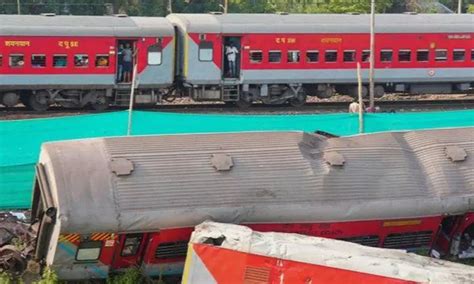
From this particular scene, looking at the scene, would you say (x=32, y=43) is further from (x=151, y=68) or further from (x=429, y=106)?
(x=429, y=106)

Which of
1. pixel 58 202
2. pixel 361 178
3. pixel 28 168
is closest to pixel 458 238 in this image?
pixel 361 178

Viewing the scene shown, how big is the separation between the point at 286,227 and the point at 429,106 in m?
17.3

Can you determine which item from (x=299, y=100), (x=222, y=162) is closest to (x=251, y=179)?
(x=222, y=162)

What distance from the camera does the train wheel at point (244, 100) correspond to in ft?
83.4

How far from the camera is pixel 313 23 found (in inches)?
998

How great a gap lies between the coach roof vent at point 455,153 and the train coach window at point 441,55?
16660 millimetres

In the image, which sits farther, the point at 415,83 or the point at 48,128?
the point at 415,83

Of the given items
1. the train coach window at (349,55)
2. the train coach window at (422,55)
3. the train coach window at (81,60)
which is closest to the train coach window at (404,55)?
the train coach window at (422,55)

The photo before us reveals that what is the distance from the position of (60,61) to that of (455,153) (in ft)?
51.8

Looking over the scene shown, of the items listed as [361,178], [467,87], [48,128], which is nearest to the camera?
[361,178]

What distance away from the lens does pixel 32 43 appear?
23.3 m

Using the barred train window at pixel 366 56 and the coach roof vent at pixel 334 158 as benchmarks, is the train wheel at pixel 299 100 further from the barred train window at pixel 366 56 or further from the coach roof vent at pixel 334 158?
the coach roof vent at pixel 334 158

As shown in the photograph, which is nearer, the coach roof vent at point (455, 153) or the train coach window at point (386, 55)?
the coach roof vent at point (455, 153)

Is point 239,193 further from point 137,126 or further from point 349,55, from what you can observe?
point 349,55
